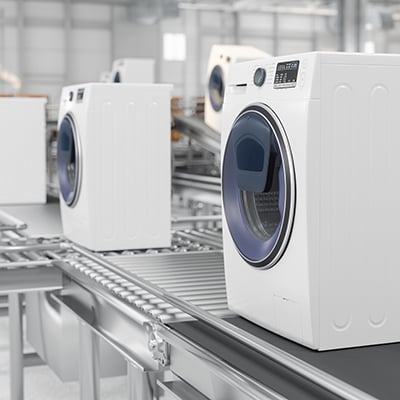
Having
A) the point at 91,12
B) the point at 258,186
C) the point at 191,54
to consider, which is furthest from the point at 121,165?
the point at 191,54

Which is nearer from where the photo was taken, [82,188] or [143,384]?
[143,384]

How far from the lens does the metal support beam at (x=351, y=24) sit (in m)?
14.0

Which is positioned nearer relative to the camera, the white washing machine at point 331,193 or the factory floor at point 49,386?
the white washing machine at point 331,193

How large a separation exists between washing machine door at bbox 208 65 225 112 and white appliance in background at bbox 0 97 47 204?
10.5 feet

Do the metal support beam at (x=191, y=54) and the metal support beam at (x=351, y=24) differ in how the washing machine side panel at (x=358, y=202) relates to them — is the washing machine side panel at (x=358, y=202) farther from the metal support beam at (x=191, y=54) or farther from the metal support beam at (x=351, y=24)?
the metal support beam at (x=191, y=54)

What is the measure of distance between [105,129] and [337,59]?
1.49 meters

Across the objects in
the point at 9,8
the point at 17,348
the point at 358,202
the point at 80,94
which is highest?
the point at 9,8

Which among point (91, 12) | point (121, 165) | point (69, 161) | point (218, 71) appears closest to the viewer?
point (121, 165)

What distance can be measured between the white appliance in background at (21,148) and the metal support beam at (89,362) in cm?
172

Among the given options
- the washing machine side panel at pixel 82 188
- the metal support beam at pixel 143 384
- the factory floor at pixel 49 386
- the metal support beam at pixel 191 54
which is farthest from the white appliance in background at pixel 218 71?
the metal support beam at pixel 191 54

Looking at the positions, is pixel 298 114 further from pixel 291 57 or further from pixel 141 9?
pixel 141 9

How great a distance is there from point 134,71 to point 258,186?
8005 millimetres

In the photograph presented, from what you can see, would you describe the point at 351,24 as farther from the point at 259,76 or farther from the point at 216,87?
the point at 259,76

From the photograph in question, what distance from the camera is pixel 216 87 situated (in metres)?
7.52
